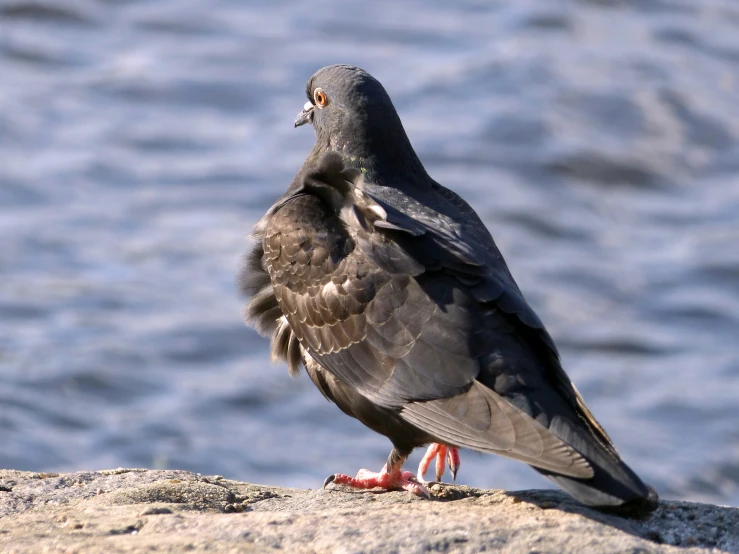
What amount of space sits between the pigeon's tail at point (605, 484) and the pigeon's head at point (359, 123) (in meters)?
2.71

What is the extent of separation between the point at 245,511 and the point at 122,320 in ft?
28.8

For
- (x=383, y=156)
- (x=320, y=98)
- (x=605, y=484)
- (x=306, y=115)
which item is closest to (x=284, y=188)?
(x=306, y=115)

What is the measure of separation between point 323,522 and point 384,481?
1.25 meters

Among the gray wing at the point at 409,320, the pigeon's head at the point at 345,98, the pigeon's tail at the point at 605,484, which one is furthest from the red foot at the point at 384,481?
the pigeon's head at the point at 345,98

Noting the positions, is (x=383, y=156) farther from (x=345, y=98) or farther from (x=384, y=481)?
(x=384, y=481)

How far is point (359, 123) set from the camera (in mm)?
7574

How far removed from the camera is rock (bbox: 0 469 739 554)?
4973 mm

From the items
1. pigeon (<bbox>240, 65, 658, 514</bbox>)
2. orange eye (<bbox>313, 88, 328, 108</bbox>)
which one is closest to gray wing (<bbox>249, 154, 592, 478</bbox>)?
pigeon (<bbox>240, 65, 658, 514</bbox>)

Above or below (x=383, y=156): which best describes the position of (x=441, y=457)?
below

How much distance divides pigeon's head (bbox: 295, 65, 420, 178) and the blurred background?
5.07 meters

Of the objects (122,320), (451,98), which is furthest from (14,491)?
(451,98)

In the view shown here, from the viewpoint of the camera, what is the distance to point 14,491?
6.05m

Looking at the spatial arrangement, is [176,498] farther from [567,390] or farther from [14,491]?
[567,390]

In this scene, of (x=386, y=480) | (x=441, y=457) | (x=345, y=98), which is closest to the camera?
(x=386, y=480)
